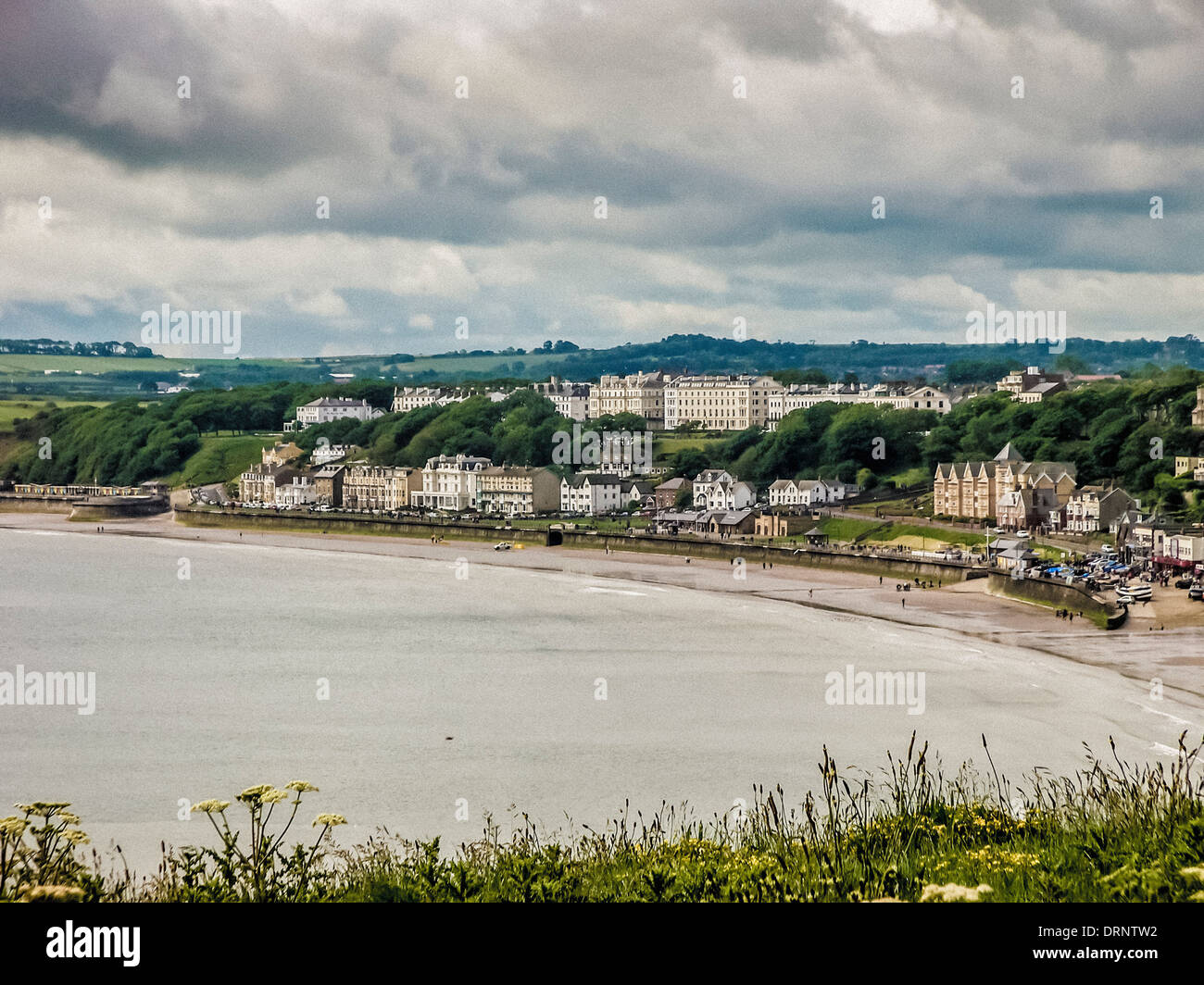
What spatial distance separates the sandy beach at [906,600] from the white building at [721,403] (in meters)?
41.9

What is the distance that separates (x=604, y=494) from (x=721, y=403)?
3442cm

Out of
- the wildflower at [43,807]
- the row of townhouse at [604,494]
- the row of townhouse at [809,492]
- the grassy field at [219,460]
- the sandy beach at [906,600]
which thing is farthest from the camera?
the grassy field at [219,460]

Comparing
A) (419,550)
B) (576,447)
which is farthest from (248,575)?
(576,447)

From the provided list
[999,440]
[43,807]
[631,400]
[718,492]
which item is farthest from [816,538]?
[631,400]

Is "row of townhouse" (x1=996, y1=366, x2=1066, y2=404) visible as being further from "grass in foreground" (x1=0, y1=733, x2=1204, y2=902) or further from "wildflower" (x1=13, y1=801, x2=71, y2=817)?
"wildflower" (x1=13, y1=801, x2=71, y2=817)

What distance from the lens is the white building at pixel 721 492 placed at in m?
63.7

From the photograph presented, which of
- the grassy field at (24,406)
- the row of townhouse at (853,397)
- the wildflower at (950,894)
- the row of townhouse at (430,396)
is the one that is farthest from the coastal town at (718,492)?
the wildflower at (950,894)

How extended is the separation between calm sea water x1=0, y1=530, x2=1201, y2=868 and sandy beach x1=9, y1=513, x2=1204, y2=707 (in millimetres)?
1175

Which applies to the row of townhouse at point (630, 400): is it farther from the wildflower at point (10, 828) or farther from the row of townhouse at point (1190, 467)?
the wildflower at point (10, 828)
